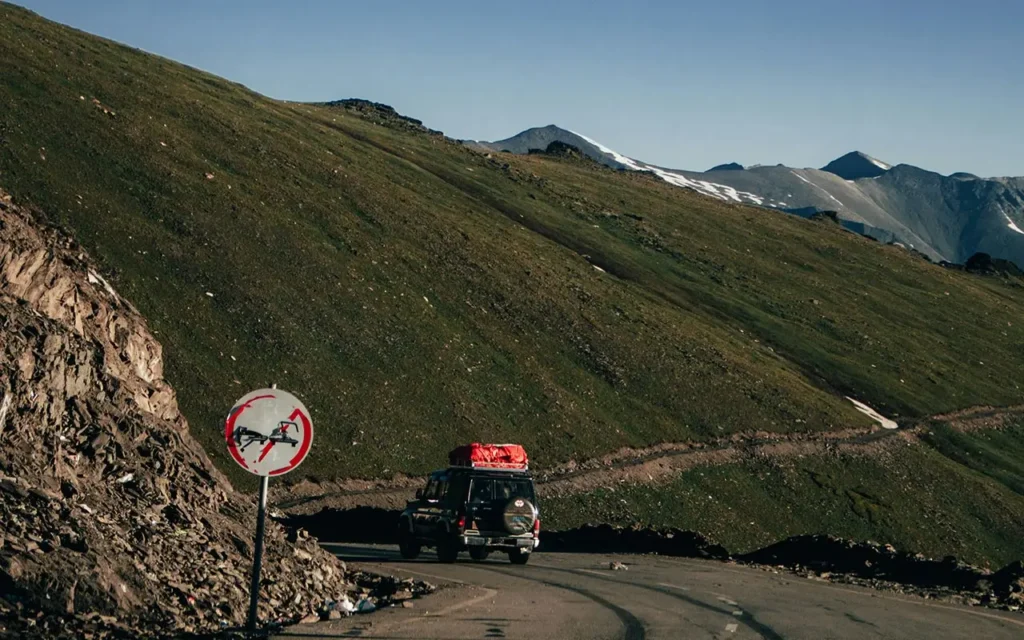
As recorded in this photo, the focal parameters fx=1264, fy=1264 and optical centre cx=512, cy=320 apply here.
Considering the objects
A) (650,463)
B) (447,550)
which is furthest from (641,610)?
(650,463)

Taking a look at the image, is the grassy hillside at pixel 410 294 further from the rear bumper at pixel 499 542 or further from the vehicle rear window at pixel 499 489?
the rear bumper at pixel 499 542

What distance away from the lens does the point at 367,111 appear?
18662 centimetres

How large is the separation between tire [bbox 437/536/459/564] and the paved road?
0.29 metres

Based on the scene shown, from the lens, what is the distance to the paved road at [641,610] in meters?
17.3

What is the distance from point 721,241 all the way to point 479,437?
81.0 metres

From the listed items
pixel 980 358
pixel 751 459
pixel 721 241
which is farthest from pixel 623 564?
pixel 721 241

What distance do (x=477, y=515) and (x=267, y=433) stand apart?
56.3 feet

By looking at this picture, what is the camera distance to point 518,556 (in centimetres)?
3198

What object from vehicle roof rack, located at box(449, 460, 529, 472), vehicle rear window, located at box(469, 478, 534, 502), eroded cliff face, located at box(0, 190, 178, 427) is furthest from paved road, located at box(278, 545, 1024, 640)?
eroded cliff face, located at box(0, 190, 178, 427)

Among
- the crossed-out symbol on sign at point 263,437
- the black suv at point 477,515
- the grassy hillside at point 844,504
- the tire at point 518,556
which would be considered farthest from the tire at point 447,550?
the grassy hillside at point 844,504

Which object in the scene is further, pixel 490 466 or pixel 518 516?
pixel 490 466

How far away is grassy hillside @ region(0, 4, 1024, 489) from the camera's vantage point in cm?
5894

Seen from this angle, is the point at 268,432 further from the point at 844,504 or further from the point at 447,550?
the point at 844,504

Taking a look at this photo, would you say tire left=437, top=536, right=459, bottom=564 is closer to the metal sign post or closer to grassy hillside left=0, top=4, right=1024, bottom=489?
the metal sign post
